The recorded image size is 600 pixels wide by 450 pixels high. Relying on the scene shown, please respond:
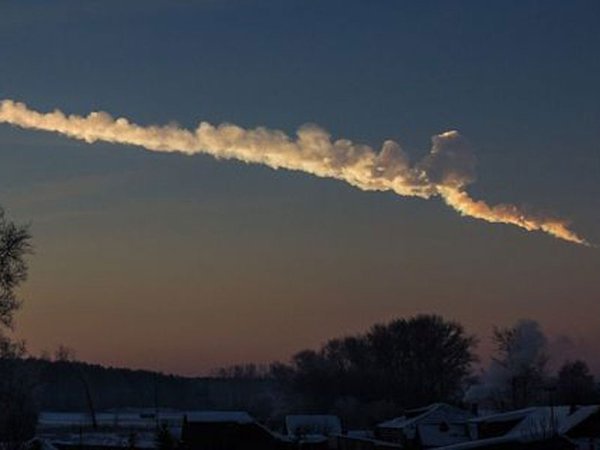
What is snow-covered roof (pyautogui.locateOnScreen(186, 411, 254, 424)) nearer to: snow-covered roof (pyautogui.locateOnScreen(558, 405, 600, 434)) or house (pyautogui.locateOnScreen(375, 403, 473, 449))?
house (pyautogui.locateOnScreen(375, 403, 473, 449))

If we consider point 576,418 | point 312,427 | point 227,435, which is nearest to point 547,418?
point 576,418

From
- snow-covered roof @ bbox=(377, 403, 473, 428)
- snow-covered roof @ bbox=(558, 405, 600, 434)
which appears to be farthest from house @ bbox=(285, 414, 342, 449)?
snow-covered roof @ bbox=(558, 405, 600, 434)

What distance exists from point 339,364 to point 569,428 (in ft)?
338

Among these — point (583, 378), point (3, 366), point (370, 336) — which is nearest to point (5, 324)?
point (3, 366)

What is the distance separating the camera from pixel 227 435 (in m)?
83.4

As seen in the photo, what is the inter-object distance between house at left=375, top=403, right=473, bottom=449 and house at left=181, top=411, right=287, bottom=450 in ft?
38.1

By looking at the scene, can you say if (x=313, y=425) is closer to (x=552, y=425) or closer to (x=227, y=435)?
(x=227, y=435)

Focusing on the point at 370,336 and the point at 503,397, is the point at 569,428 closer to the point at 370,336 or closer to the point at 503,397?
the point at 503,397

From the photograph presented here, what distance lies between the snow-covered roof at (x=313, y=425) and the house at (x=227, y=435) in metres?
16.8

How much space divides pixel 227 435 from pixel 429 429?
18459 mm

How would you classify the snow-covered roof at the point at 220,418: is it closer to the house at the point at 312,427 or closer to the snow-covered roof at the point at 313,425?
the house at the point at 312,427

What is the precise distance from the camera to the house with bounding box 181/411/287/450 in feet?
273

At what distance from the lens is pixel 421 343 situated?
160 metres

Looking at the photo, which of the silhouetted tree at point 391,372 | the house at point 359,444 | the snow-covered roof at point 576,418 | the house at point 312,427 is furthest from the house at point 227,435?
the silhouetted tree at point 391,372
